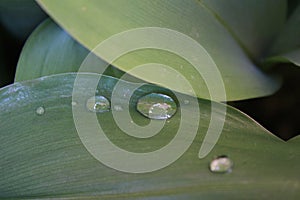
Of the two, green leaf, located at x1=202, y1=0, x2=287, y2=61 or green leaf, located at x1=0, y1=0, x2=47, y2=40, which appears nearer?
green leaf, located at x1=202, y1=0, x2=287, y2=61

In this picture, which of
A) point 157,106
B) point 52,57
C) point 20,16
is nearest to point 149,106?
point 157,106

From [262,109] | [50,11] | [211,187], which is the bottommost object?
[262,109]

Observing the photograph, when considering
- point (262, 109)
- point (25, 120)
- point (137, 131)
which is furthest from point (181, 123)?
point (262, 109)

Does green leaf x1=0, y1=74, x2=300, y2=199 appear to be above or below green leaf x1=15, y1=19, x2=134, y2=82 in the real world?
above

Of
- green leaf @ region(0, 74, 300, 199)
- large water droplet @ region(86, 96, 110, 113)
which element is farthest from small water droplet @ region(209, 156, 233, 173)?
large water droplet @ region(86, 96, 110, 113)

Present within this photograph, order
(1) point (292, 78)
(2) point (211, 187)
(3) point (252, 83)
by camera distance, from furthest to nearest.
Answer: (1) point (292, 78) → (3) point (252, 83) → (2) point (211, 187)

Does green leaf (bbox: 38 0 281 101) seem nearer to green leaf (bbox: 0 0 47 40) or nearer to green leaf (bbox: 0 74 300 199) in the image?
green leaf (bbox: 0 74 300 199)

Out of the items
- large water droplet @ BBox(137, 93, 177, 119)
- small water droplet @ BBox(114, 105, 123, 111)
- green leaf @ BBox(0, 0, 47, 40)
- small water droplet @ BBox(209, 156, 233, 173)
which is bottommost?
green leaf @ BBox(0, 0, 47, 40)

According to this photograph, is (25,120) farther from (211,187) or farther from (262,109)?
(262,109)
